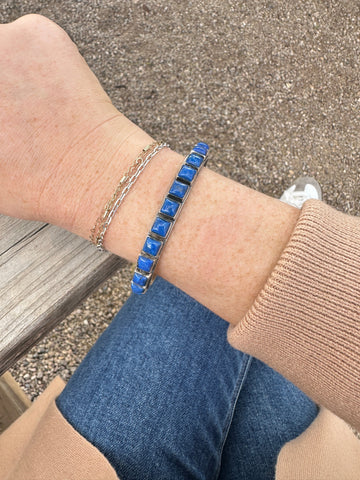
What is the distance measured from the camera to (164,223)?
0.70m

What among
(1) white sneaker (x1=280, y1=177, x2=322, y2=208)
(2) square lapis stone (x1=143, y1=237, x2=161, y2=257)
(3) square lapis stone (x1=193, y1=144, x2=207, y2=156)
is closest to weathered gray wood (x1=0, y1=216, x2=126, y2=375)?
(2) square lapis stone (x1=143, y1=237, x2=161, y2=257)

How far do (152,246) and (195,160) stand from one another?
19 cm

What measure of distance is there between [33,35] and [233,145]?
3.89ft

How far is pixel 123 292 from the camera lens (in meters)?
1.74

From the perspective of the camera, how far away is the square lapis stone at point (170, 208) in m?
0.71

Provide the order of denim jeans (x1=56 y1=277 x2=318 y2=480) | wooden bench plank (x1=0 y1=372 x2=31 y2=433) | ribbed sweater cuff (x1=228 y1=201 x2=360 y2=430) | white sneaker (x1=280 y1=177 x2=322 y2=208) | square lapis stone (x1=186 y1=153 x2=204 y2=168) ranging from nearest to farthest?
ribbed sweater cuff (x1=228 y1=201 x2=360 y2=430)
square lapis stone (x1=186 y1=153 x2=204 y2=168)
denim jeans (x1=56 y1=277 x2=318 y2=480)
wooden bench plank (x1=0 y1=372 x2=31 y2=433)
white sneaker (x1=280 y1=177 x2=322 y2=208)

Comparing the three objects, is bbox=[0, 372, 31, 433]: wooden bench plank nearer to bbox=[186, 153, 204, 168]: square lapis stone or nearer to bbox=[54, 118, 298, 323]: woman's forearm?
bbox=[54, 118, 298, 323]: woman's forearm

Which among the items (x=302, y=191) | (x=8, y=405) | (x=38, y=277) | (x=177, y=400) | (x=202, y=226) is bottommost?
(x=8, y=405)

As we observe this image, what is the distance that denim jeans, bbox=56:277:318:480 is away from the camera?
0.94m

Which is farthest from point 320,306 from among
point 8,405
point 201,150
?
point 8,405

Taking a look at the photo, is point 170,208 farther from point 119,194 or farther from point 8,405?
point 8,405

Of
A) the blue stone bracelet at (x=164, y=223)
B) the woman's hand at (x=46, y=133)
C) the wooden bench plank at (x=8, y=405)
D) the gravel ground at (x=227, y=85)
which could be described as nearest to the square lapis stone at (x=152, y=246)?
the blue stone bracelet at (x=164, y=223)

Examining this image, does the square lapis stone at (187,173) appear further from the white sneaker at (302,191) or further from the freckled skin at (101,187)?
the white sneaker at (302,191)

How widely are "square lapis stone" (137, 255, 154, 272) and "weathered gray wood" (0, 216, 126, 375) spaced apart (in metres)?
0.16
